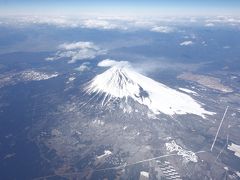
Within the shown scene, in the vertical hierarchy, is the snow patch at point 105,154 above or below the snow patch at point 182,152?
below

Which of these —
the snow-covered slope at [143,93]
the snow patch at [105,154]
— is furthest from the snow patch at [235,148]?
the snow patch at [105,154]

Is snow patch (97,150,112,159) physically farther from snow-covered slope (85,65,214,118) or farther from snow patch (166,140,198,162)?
snow-covered slope (85,65,214,118)

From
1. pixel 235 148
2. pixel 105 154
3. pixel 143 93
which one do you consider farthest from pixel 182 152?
pixel 143 93

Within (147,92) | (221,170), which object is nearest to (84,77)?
(147,92)

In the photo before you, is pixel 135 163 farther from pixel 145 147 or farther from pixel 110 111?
pixel 110 111

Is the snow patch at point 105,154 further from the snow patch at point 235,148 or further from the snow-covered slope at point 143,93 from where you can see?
the snow patch at point 235,148

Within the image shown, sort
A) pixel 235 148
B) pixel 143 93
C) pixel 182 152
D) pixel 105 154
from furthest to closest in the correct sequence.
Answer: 1. pixel 143 93
2. pixel 235 148
3. pixel 182 152
4. pixel 105 154

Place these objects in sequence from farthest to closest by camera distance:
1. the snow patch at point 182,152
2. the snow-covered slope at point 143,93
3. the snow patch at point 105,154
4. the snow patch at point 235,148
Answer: the snow-covered slope at point 143,93, the snow patch at point 235,148, the snow patch at point 105,154, the snow patch at point 182,152

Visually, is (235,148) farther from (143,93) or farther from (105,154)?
(143,93)

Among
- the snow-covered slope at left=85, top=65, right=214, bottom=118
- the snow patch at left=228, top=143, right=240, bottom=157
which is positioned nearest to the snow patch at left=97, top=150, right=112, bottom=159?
the snow-covered slope at left=85, top=65, right=214, bottom=118
